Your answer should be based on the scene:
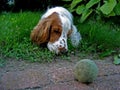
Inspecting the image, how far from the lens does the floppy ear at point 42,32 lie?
5.39 metres

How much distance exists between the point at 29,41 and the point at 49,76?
1251mm

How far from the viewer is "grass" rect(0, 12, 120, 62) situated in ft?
17.2

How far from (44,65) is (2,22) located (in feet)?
5.30

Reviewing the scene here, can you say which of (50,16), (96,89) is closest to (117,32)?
(50,16)

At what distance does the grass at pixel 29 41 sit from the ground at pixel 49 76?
22 centimetres

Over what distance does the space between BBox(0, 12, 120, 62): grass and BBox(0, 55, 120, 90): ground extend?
225mm

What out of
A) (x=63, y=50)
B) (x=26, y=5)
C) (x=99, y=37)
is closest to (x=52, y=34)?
(x=63, y=50)

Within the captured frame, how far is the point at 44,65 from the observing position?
493 cm

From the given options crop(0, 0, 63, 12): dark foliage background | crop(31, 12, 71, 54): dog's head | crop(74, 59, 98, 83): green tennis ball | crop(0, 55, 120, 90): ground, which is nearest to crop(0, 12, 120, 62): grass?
crop(31, 12, 71, 54): dog's head

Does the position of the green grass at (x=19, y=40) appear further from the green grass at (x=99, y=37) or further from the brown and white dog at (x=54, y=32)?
the green grass at (x=99, y=37)

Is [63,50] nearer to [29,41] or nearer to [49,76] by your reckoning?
[29,41]

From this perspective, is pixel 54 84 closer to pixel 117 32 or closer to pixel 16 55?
pixel 16 55

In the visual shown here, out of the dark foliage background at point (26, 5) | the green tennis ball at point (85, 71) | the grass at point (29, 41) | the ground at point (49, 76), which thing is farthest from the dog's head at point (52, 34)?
the dark foliage background at point (26, 5)

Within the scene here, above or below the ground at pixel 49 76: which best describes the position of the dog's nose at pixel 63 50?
above
